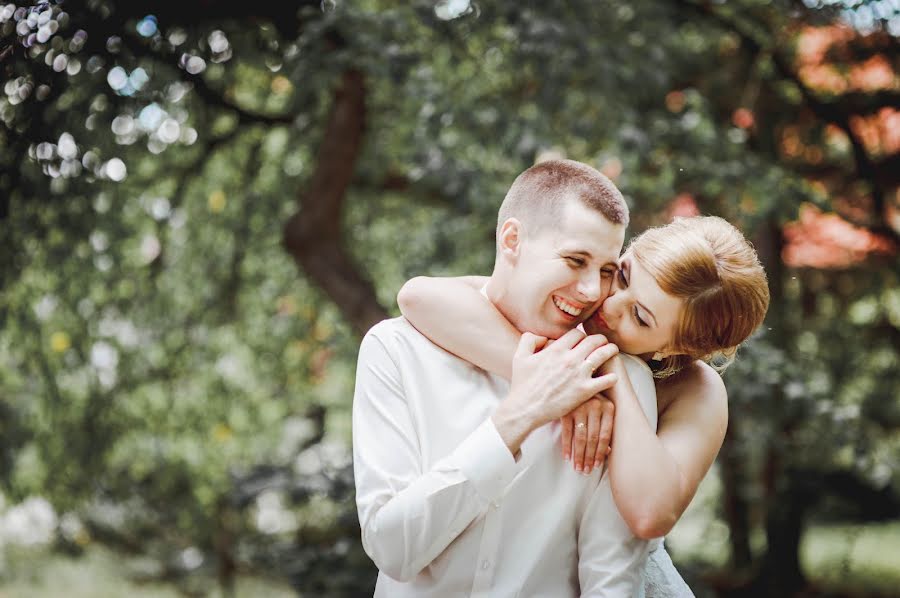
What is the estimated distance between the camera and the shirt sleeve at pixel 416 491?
4.76 feet

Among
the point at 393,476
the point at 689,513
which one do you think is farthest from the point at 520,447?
the point at 689,513

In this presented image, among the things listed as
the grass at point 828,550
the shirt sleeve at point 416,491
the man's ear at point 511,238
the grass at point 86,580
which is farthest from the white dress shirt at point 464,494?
the grass at point 86,580

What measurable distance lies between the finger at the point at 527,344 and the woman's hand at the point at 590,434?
5.4 inches

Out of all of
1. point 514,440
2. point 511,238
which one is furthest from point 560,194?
point 514,440

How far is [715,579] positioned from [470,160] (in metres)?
3.24

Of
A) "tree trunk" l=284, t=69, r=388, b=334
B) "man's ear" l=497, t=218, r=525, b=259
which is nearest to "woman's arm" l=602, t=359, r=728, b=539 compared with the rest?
"man's ear" l=497, t=218, r=525, b=259

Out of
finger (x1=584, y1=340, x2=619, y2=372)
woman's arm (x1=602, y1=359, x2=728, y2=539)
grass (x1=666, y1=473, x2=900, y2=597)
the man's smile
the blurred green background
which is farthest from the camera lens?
grass (x1=666, y1=473, x2=900, y2=597)

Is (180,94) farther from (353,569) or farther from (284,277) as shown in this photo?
(353,569)

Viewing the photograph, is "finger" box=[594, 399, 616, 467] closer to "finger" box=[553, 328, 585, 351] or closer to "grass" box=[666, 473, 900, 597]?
"finger" box=[553, 328, 585, 351]

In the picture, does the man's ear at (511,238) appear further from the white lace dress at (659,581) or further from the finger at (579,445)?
the white lace dress at (659,581)

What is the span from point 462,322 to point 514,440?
304mm

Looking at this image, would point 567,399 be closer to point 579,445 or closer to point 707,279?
point 579,445

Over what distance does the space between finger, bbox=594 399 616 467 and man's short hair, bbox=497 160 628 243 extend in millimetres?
368

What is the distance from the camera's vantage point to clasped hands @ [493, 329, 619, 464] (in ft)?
4.88
